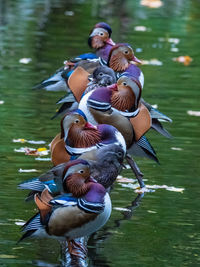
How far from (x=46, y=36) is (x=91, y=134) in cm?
1067

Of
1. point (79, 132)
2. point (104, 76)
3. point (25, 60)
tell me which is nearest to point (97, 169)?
point (79, 132)

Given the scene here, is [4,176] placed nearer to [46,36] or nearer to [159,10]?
[46,36]

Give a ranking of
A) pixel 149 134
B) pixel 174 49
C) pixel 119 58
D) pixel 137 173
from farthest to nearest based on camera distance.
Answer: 1. pixel 174 49
2. pixel 149 134
3. pixel 137 173
4. pixel 119 58

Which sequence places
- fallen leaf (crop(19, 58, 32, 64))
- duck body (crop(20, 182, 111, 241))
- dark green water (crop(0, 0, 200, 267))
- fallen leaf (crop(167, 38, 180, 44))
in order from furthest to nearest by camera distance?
fallen leaf (crop(167, 38, 180, 44))
fallen leaf (crop(19, 58, 32, 64))
dark green water (crop(0, 0, 200, 267))
duck body (crop(20, 182, 111, 241))

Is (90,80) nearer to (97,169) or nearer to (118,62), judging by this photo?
(118,62)

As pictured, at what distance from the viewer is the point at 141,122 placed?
7.51 m

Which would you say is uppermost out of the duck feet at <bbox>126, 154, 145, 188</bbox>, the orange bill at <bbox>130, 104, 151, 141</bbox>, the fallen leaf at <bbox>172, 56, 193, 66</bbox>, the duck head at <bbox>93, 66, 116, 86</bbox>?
the duck head at <bbox>93, 66, 116, 86</bbox>

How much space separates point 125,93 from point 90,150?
0.92m

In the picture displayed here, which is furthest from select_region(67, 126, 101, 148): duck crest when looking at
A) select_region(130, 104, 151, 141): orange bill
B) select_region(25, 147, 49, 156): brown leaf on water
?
select_region(25, 147, 49, 156): brown leaf on water

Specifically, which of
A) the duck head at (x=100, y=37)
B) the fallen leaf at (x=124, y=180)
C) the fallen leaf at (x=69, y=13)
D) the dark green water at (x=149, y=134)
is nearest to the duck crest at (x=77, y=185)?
the dark green water at (x=149, y=134)

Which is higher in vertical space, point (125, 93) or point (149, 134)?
point (125, 93)

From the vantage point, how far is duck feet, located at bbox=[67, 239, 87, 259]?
20.6ft

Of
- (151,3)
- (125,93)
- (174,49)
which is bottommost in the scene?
(151,3)

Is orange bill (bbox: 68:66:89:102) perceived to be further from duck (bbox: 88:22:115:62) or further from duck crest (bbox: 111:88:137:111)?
duck (bbox: 88:22:115:62)
